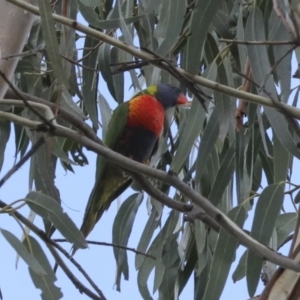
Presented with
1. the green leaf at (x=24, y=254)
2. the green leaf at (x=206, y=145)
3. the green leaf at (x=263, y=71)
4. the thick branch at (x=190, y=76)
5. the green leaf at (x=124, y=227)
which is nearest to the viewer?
the thick branch at (x=190, y=76)

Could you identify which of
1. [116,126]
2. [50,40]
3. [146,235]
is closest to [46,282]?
[50,40]

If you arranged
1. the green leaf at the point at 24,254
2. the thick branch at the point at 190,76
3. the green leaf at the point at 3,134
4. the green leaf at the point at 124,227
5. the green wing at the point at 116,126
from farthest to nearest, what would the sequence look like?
the green wing at the point at 116,126
the green leaf at the point at 3,134
the green leaf at the point at 124,227
the green leaf at the point at 24,254
the thick branch at the point at 190,76

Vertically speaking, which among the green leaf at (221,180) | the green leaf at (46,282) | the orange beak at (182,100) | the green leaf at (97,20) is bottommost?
the green leaf at (46,282)

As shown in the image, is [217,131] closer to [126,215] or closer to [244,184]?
[244,184]

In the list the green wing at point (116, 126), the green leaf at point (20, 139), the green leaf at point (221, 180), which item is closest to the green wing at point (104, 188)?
the green wing at point (116, 126)

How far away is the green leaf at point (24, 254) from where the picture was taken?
1079 millimetres

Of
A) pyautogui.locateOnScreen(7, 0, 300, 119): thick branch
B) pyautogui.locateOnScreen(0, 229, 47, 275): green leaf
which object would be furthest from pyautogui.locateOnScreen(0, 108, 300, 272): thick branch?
pyautogui.locateOnScreen(0, 229, 47, 275): green leaf

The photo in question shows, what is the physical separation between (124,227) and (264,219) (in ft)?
1.80

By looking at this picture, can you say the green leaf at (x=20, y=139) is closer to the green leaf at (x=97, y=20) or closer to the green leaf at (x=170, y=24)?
the green leaf at (x=97, y=20)

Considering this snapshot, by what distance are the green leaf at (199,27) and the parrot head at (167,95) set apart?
2.56 feet

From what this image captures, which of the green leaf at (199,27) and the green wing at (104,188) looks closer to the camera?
the green leaf at (199,27)

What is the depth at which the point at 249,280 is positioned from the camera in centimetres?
119

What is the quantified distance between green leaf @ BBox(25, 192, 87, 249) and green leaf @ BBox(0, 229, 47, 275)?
0.20 feet

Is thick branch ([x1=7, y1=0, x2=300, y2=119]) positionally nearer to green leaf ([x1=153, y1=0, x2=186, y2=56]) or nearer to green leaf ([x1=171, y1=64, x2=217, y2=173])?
green leaf ([x1=153, y1=0, x2=186, y2=56])
